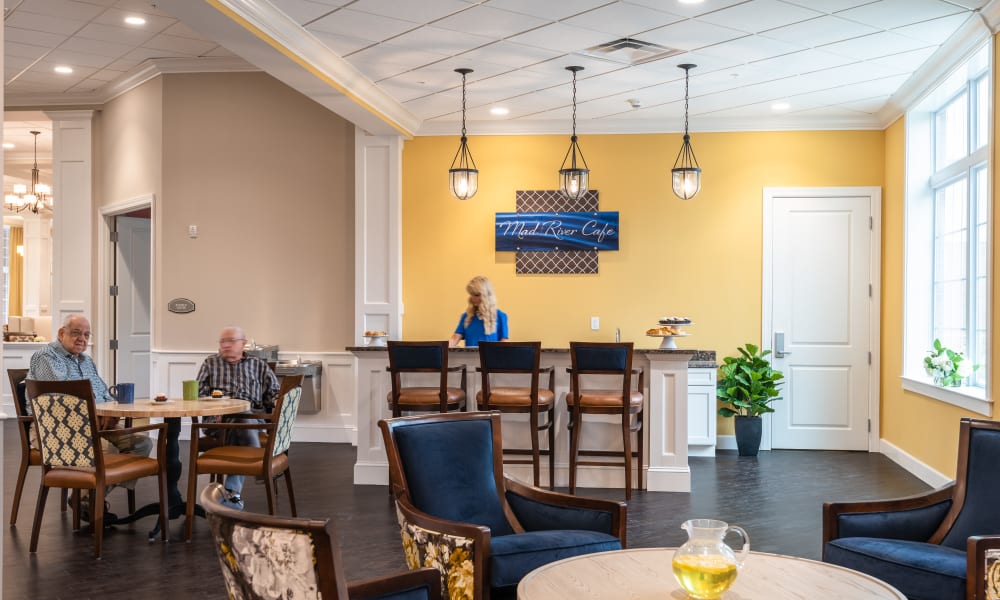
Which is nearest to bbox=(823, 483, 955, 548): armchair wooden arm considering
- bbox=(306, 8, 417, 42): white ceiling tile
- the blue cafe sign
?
bbox=(306, 8, 417, 42): white ceiling tile

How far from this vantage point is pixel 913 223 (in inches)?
262

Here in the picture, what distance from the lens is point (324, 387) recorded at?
25.6 ft

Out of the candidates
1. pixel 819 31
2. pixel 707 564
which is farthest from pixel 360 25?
pixel 707 564

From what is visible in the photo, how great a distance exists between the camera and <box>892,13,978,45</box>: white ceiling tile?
4.85 metres

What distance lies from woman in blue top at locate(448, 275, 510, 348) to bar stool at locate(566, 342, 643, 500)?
41.4 inches

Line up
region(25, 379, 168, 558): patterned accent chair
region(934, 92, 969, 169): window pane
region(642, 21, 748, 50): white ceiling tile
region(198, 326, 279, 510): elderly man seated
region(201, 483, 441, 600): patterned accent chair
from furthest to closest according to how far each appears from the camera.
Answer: region(934, 92, 969, 169): window pane
region(198, 326, 279, 510): elderly man seated
region(642, 21, 748, 50): white ceiling tile
region(25, 379, 168, 558): patterned accent chair
region(201, 483, 441, 600): patterned accent chair

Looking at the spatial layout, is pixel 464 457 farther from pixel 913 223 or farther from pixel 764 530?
pixel 913 223

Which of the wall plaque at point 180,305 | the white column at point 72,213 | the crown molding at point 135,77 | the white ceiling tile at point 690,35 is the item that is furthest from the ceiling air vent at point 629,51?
the white column at point 72,213

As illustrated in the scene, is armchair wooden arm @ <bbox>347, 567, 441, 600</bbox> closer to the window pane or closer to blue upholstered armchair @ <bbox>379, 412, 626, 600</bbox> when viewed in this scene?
blue upholstered armchair @ <bbox>379, 412, 626, 600</bbox>

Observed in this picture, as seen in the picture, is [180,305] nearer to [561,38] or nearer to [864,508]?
[561,38]

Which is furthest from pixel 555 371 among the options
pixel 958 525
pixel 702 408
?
pixel 958 525

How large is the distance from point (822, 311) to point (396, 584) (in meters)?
6.09

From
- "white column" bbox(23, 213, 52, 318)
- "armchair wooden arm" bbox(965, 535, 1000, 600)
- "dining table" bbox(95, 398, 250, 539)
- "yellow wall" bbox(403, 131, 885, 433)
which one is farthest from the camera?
"white column" bbox(23, 213, 52, 318)

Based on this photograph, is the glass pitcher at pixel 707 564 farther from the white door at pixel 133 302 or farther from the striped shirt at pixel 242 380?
the white door at pixel 133 302
